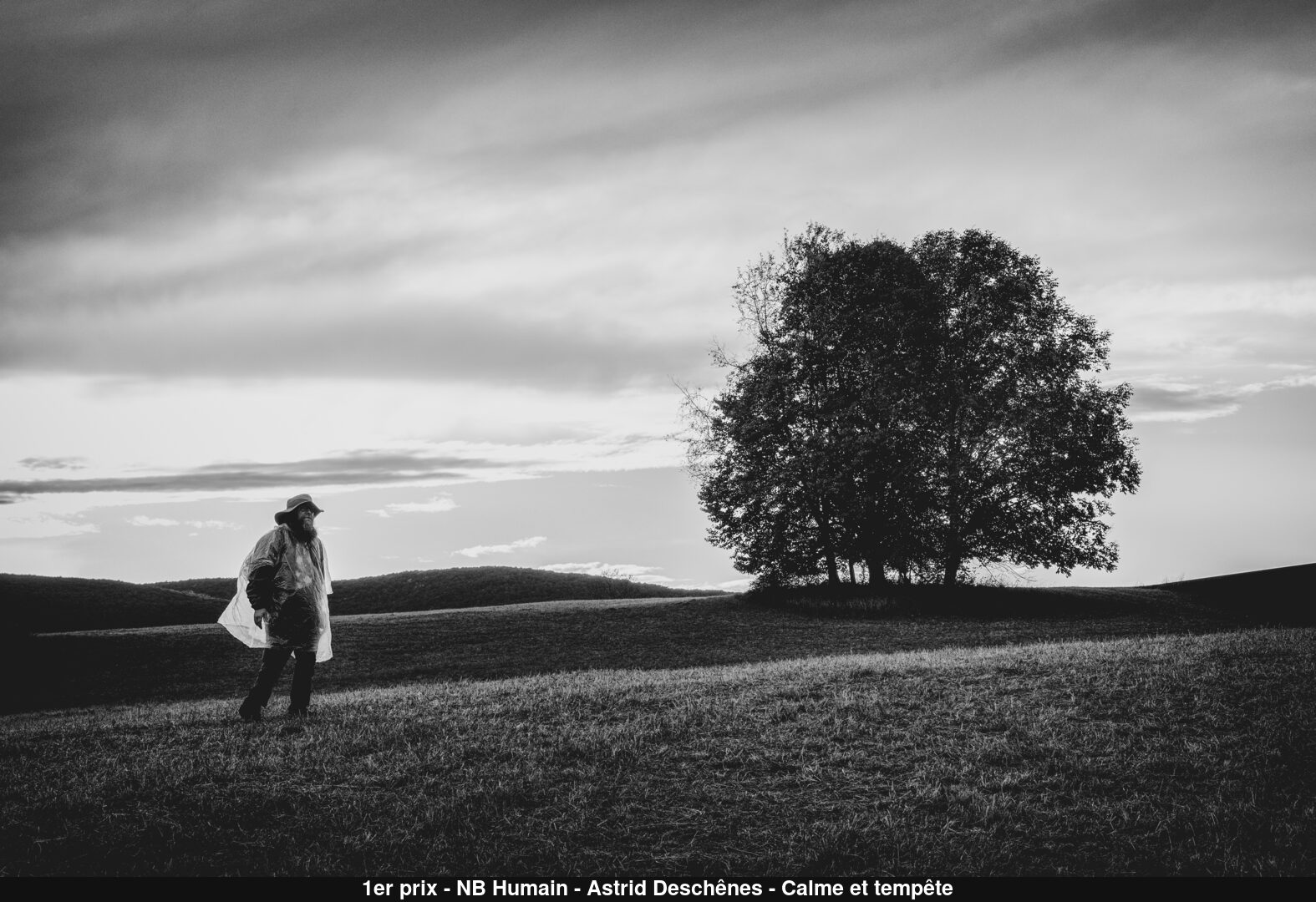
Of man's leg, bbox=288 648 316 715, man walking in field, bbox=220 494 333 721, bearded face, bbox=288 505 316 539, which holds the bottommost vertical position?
man's leg, bbox=288 648 316 715

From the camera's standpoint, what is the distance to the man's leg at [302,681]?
1116 cm

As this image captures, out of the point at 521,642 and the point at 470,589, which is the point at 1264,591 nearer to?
the point at 521,642

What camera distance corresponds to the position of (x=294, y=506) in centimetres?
1116

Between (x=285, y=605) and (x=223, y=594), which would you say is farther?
(x=223, y=594)

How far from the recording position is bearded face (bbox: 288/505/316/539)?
11.1 meters

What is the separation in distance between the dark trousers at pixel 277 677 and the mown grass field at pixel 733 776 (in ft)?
1.21

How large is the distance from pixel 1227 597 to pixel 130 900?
158ft

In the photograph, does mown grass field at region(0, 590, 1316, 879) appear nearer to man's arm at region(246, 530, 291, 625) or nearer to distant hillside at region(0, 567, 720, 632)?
man's arm at region(246, 530, 291, 625)

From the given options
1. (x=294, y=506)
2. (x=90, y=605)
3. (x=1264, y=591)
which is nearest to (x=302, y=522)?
(x=294, y=506)

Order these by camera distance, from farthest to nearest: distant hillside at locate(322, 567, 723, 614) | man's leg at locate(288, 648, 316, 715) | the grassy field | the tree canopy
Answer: distant hillside at locate(322, 567, 723, 614)
the tree canopy
the grassy field
man's leg at locate(288, 648, 316, 715)

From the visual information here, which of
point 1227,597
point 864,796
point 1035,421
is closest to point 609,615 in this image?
point 1035,421

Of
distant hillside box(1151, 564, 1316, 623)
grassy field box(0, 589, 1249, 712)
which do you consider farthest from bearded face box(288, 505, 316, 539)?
distant hillside box(1151, 564, 1316, 623)

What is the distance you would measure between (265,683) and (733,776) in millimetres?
6837

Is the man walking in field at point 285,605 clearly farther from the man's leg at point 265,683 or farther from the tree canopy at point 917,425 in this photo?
the tree canopy at point 917,425
